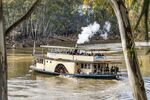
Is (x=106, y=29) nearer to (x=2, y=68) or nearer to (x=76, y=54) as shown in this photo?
(x=76, y=54)

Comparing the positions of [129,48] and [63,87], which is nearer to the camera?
[129,48]

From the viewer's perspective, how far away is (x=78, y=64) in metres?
30.7

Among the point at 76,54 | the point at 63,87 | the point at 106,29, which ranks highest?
the point at 106,29

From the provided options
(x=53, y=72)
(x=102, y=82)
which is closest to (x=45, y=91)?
(x=102, y=82)

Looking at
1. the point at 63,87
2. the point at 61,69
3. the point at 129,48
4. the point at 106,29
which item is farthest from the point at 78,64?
the point at 106,29

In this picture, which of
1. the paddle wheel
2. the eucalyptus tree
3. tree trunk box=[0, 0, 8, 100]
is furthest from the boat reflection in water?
tree trunk box=[0, 0, 8, 100]

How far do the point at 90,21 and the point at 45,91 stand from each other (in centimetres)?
5667

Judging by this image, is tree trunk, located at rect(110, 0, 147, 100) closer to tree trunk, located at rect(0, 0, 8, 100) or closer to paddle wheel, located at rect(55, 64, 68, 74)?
tree trunk, located at rect(0, 0, 8, 100)

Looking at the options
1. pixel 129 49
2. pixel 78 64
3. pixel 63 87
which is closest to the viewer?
pixel 129 49

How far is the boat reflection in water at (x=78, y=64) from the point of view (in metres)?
29.6

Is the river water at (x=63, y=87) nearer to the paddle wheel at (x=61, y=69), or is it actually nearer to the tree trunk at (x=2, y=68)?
the paddle wheel at (x=61, y=69)

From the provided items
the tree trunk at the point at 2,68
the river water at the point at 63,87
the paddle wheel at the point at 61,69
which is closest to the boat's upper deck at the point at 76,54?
the paddle wheel at the point at 61,69

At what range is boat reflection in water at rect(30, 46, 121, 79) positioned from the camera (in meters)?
29.6

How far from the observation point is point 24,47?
59094 mm
